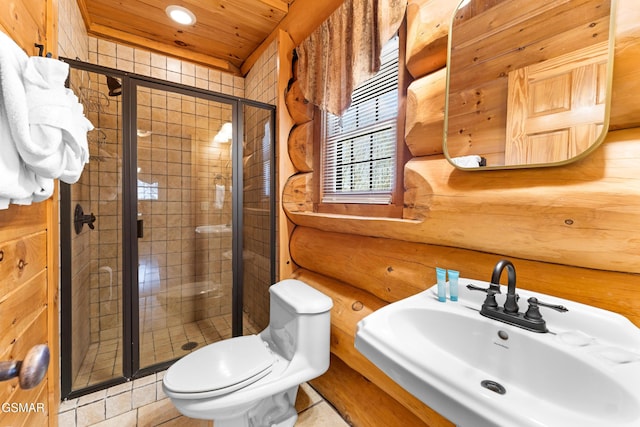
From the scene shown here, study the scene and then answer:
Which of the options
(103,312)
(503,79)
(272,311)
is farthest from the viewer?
(103,312)

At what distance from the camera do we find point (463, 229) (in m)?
0.97

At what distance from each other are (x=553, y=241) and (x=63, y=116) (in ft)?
4.70

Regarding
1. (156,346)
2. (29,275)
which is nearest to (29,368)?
(29,275)

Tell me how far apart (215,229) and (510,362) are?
78.3 inches

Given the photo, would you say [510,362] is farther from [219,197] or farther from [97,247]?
[97,247]

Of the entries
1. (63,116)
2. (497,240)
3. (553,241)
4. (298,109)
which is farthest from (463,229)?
(298,109)

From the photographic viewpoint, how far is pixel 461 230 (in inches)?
38.2

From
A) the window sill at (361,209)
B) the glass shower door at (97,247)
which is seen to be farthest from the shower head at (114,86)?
the window sill at (361,209)

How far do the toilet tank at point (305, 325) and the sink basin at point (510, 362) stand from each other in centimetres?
59

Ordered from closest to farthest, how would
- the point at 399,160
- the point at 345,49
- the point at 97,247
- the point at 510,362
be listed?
the point at 510,362, the point at 399,160, the point at 345,49, the point at 97,247

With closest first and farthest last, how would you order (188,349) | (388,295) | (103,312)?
(388,295), (103,312), (188,349)

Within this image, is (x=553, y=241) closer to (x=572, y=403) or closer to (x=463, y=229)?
(x=463, y=229)

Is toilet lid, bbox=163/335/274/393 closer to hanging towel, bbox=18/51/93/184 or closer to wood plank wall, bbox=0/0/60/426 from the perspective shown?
wood plank wall, bbox=0/0/60/426

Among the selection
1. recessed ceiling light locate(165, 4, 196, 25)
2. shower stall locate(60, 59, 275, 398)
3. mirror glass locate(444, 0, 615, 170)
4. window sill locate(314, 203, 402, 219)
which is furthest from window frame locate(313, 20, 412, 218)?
recessed ceiling light locate(165, 4, 196, 25)
